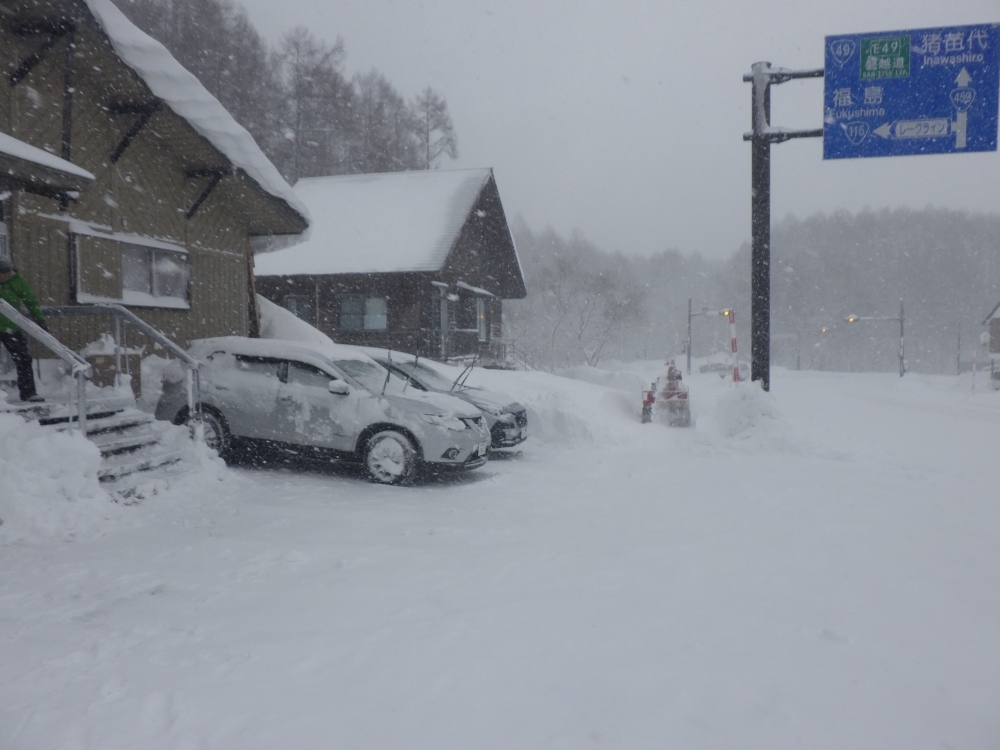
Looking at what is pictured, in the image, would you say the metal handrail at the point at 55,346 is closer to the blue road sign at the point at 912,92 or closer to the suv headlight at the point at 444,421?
the suv headlight at the point at 444,421

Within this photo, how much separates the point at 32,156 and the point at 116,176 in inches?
131

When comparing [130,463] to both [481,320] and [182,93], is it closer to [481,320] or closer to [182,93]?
[182,93]

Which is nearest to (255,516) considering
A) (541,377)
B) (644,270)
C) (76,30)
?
(76,30)

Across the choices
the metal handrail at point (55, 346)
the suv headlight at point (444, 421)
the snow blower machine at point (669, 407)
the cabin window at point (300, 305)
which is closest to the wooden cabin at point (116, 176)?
the metal handrail at point (55, 346)

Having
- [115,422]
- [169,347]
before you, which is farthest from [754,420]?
[115,422]

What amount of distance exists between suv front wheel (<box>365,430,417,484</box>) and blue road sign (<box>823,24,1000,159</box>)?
25.8 ft

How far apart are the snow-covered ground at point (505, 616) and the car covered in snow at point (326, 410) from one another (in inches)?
21.6

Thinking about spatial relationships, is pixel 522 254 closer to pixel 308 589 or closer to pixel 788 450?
pixel 788 450

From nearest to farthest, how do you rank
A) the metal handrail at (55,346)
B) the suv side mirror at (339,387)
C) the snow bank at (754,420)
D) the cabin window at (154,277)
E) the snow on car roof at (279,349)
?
1. the metal handrail at (55,346)
2. the suv side mirror at (339,387)
3. the snow on car roof at (279,349)
4. the snow bank at (754,420)
5. the cabin window at (154,277)

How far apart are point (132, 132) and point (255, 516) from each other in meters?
7.21

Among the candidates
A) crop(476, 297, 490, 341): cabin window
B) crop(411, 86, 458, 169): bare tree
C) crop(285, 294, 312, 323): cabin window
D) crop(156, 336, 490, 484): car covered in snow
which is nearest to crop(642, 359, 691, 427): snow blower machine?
crop(156, 336, 490, 484): car covered in snow

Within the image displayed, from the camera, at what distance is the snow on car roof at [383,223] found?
71.9 feet

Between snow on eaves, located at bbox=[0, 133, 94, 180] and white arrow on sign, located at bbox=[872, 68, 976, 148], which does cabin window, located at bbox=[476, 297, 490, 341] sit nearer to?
white arrow on sign, located at bbox=[872, 68, 976, 148]

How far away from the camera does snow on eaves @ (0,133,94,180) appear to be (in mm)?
7145
